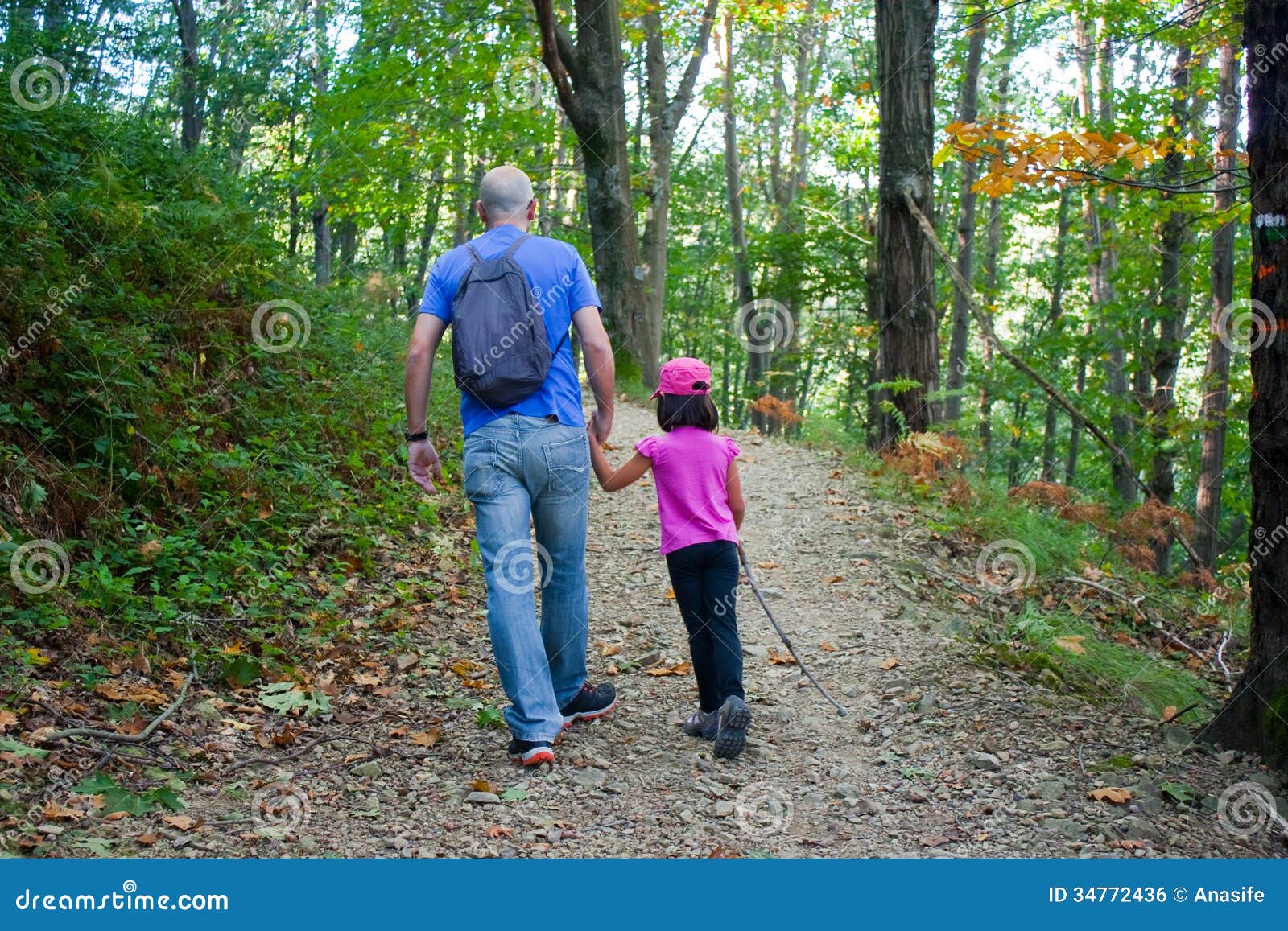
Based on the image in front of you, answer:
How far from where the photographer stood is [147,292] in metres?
7.57

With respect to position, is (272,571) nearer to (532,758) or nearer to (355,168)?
(532,758)

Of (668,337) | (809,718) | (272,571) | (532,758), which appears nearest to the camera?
(532,758)

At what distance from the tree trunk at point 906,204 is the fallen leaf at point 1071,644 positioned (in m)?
4.53

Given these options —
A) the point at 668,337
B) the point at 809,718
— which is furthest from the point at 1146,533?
the point at 668,337

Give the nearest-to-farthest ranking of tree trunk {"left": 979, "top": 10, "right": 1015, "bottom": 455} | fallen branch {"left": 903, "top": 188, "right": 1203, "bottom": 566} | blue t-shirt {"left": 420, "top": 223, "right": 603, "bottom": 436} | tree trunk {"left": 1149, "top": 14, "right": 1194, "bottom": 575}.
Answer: blue t-shirt {"left": 420, "top": 223, "right": 603, "bottom": 436}, fallen branch {"left": 903, "top": 188, "right": 1203, "bottom": 566}, tree trunk {"left": 1149, "top": 14, "right": 1194, "bottom": 575}, tree trunk {"left": 979, "top": 10, "right": 1015, "bottom": 455}

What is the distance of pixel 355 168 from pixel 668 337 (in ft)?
78.2

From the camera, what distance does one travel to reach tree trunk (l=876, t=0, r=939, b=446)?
33.4 ft

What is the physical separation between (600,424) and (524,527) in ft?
1.90

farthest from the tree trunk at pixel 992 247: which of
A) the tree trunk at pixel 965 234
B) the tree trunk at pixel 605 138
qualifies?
the tree trunk at pixel 605 138
